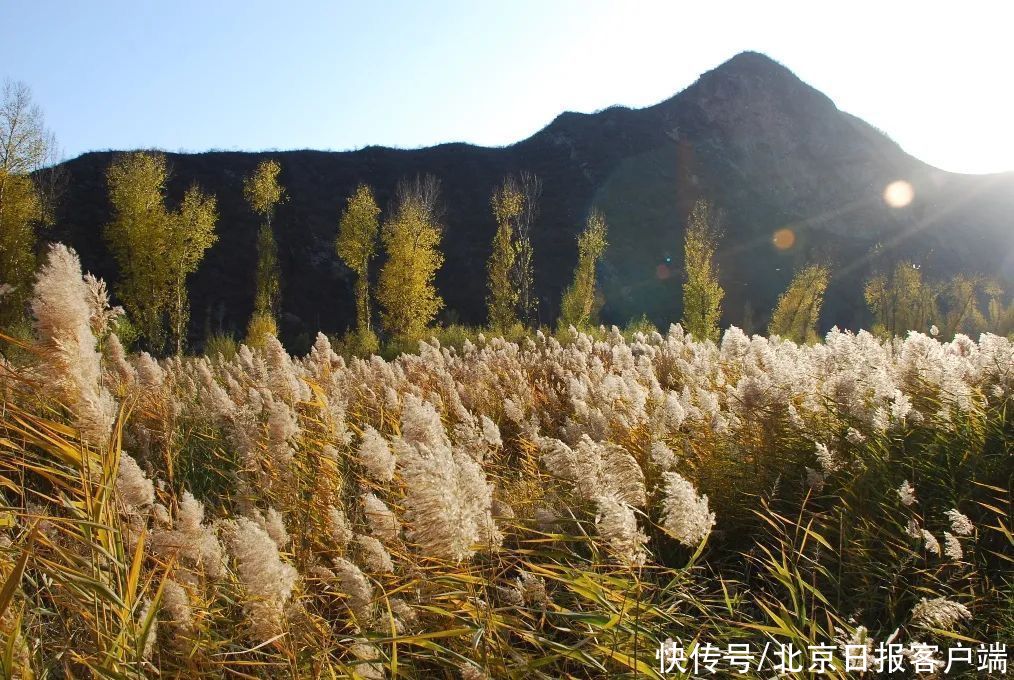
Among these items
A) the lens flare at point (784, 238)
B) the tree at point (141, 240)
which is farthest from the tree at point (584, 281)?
the lens flare at point (784, 238)

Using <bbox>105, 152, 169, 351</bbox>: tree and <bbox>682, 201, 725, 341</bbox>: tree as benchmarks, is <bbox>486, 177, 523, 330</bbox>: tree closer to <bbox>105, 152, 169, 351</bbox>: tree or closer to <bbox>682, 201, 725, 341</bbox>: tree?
<bbox>682, 201, 725, 341</bbox>: tree

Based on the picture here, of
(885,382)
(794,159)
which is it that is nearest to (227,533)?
(885,382)

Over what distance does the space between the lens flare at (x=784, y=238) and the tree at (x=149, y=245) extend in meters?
52.7

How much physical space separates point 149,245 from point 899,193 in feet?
245

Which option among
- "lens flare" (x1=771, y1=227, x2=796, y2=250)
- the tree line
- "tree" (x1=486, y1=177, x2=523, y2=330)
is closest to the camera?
the tree line

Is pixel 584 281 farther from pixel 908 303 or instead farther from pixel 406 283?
pixel 908 303

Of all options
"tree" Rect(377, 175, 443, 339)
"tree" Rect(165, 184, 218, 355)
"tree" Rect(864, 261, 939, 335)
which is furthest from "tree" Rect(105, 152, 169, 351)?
"tree" Rect(864, 261, 939, 335)

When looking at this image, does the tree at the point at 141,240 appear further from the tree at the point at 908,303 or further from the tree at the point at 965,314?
the tree at the point at 908,303

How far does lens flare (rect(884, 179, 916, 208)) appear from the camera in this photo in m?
66.5

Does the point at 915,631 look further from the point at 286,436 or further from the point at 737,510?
the point at 286,436

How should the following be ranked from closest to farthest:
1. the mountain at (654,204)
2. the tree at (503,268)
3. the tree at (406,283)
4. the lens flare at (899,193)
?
the tree at (406,283) → the tree at (503,268) → the mountain at (654,204) → the lens flare at (899,193)

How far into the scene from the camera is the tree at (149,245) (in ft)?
75.0

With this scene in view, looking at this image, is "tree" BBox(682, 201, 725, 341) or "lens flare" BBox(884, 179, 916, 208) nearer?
"tree" BBox(682, 201, 725, 341)

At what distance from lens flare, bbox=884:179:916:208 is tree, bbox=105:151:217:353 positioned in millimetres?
70050
